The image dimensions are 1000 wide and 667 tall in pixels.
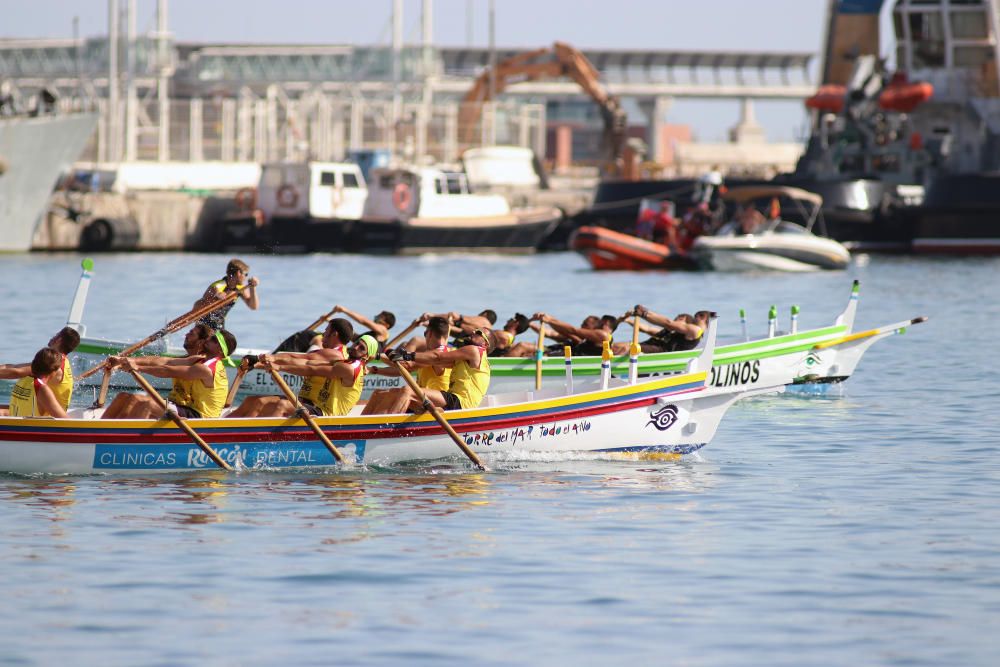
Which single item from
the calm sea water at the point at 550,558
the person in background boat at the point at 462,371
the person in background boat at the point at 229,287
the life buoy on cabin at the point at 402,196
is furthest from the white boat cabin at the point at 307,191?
the person in background boat at the point at 462,371

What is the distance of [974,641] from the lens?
1104cm

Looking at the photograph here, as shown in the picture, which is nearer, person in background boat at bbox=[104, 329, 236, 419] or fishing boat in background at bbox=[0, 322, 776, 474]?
person in background boat at bbox=[104, 329, 236, 419]

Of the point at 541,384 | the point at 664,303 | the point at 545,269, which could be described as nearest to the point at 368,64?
the point at 545,269

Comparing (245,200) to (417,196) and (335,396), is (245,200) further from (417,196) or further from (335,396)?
(335,396)

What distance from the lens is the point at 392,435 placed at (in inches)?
662

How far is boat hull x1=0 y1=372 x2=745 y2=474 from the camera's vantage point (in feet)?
53.0

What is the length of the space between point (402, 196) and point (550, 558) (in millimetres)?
49552

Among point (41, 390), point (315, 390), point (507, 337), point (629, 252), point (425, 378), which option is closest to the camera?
point (41, 390)

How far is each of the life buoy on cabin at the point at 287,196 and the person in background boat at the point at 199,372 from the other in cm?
4542

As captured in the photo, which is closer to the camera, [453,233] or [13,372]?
[13,372]

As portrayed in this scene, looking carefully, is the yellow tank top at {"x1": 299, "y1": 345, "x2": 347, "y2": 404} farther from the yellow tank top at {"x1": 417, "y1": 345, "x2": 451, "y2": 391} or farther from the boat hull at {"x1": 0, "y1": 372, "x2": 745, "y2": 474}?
the yellow tank top at {"x1": 417, "y1": 345, "x2": 451, "y2": 391}

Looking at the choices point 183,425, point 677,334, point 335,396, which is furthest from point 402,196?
point 183,425

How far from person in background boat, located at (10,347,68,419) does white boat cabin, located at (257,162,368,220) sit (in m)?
45.5

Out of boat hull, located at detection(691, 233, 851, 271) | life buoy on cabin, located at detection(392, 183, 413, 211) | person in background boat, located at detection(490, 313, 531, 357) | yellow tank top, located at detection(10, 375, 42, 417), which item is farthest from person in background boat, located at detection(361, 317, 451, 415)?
life buoy on cabin, located at detection(392, 183, 413, 211)
